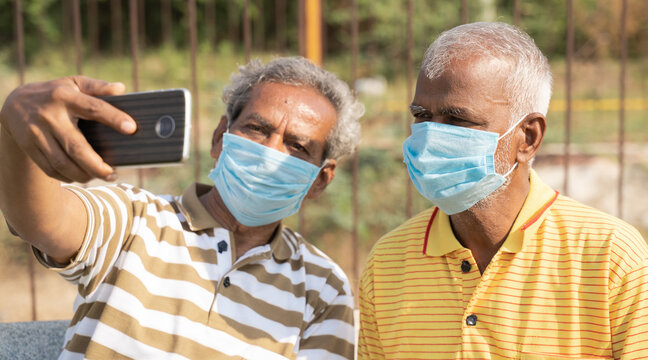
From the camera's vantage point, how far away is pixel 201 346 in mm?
2148

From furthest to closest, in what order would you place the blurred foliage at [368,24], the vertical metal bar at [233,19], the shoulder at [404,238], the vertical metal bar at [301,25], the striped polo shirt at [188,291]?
the vertical metal bar at [233,19] < the blurred foliage at [368,24] < the vertical metal bar at [301,25] < the shoulder at [404,238] < the striped polo shirt at [188,291]

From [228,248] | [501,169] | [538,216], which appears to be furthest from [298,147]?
[538,216]

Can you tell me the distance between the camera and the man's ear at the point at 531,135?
6.61 ft

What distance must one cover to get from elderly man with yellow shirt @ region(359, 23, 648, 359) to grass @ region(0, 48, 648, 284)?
373 cm

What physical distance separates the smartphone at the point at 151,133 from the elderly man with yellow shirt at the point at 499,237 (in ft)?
2.93

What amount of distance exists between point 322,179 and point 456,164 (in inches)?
30.4

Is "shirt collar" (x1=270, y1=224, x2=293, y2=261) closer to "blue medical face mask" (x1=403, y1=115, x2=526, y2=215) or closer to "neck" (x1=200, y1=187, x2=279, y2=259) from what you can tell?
"neck" (x1=200, y1=187, x2=279, y2=259)

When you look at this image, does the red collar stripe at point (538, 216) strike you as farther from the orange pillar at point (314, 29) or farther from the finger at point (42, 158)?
the orange pillar at point (314, 29)

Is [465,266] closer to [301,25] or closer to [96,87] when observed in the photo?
[96,87]

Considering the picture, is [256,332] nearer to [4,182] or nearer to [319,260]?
[319,260]

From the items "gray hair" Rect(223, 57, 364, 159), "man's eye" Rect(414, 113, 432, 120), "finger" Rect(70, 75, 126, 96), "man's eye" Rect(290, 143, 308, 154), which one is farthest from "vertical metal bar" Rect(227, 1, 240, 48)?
"finger" Rect(70, 75, 126, 96)

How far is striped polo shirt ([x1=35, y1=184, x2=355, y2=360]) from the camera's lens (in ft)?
6.82

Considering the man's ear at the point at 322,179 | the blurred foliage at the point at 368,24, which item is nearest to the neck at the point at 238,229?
the man's ear at the point at 322,179

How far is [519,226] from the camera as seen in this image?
200 centimetres
